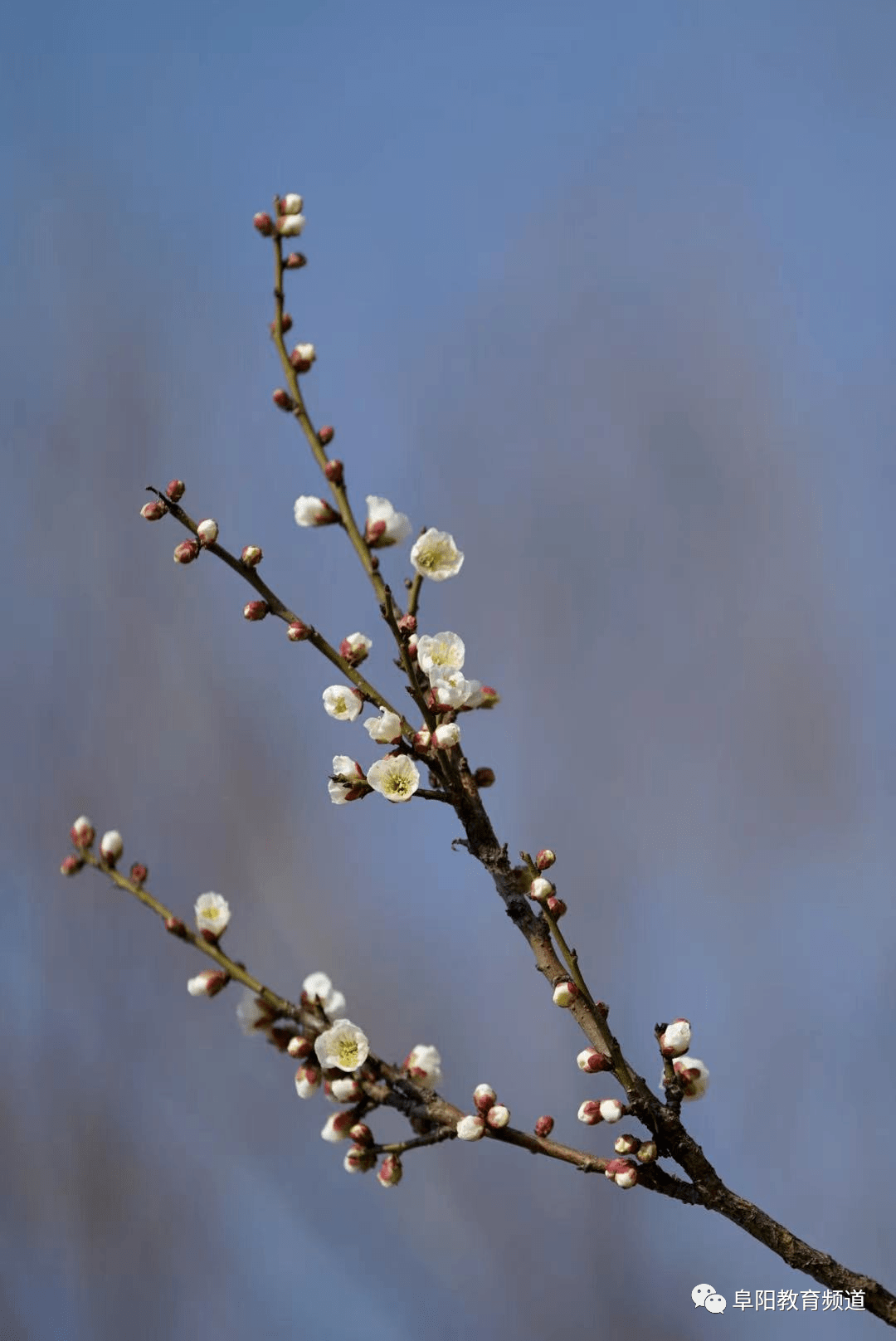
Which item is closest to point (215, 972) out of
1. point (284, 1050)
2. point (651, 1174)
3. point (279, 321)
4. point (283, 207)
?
point (284, 1050)

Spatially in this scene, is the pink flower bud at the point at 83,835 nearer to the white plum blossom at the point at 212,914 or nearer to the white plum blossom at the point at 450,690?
the white plum blossom at the point at 212,914

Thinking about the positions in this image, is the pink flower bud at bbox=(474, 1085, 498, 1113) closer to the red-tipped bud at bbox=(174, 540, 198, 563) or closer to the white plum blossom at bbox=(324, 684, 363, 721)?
the white plum blossom at bbox=(324, 684, 363, 721)

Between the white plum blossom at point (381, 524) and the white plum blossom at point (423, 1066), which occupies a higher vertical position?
the white plum blossom at point (381, 524)

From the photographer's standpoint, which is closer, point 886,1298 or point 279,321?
point 886,1298

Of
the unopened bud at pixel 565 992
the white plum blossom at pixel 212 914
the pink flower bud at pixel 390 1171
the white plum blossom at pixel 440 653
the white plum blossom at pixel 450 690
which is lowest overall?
the pink flower bud at pixel 390 1171

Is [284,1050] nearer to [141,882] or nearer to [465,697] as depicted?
[141,882]

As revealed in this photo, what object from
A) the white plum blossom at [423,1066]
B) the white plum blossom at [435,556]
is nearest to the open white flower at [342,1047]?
the white plum blossom at [423,1066]
